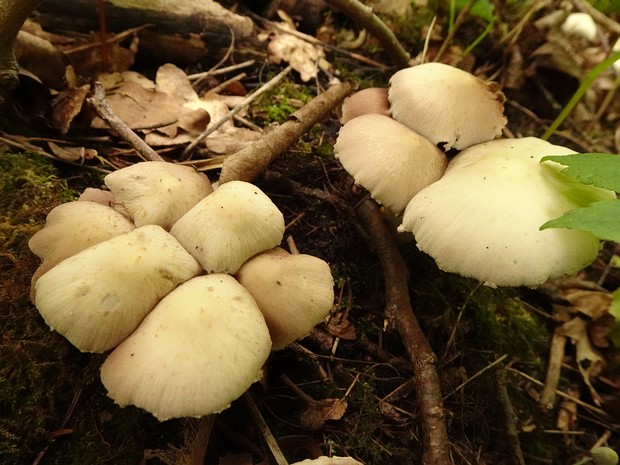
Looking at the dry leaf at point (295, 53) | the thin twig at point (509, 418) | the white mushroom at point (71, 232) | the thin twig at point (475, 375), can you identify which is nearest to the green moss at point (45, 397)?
the white mushroom at point (71, 232)

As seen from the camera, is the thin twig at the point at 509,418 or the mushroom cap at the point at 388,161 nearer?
the mushroom cap at the point at 388,161

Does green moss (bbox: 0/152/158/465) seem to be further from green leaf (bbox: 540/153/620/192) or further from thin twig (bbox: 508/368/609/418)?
thin twig (bbox: 508/368/609/418)

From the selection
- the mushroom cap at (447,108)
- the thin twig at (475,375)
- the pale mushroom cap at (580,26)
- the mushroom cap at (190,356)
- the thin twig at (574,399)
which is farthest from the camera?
the pale mushroom cap at (580,26)

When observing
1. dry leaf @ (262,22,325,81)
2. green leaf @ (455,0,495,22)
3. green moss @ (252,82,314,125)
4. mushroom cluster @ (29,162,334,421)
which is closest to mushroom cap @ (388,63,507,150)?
mushroom cluster @ (29,162,334,421)

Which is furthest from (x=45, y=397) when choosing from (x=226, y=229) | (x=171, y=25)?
(x=171, y=25)

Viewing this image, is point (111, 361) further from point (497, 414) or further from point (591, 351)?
point (591, 351)

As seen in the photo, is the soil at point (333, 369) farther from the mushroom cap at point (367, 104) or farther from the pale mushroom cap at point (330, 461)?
the mushroom cap at point (367, 104)
